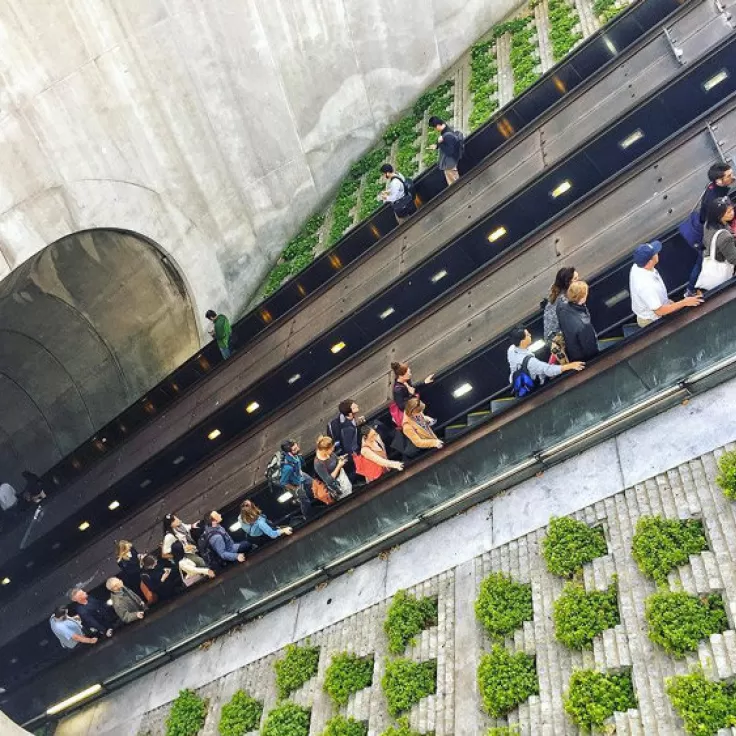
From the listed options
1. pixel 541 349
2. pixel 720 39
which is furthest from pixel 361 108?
pixel 541 349

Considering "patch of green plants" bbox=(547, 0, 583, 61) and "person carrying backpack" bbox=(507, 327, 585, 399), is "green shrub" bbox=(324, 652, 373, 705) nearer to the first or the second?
"person carrying backpack" bbox=(507, 327, 585, 399)

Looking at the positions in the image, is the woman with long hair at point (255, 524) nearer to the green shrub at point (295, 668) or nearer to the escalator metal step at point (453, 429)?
the green shrub at point (295, 668)

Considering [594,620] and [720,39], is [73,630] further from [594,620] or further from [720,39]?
[720,39]

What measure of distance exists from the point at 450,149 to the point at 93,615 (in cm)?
891

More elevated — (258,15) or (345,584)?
(258,15)

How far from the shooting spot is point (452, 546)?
864cm

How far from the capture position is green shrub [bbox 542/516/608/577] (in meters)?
7.19

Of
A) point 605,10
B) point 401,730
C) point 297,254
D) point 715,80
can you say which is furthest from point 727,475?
point 297,254

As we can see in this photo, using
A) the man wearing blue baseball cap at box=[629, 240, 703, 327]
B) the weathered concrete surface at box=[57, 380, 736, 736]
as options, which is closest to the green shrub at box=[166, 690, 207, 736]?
the weathered concrete surface at box=[57, 380, 736, 736]

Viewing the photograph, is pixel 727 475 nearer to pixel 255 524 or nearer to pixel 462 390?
pixel 462 390

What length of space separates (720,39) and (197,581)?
32.2 ft

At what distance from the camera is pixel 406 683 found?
7.50m

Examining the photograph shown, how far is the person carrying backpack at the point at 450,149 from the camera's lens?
13227mm

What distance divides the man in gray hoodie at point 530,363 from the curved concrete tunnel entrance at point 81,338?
34.5 ft
